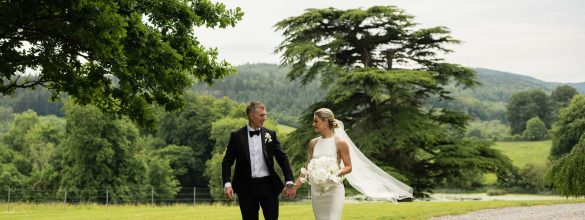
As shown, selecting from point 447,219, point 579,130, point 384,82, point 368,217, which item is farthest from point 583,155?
point 579,130

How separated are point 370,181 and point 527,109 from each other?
442 ft

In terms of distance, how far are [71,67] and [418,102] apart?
2471cm

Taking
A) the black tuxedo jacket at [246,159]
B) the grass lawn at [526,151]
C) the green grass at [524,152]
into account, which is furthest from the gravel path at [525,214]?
the grass lawn at [526,151]

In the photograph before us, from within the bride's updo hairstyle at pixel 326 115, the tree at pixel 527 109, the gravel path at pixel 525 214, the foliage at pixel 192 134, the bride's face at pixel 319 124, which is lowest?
the gravel path at pixel 525 214

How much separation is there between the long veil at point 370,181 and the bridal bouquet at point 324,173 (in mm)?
1415

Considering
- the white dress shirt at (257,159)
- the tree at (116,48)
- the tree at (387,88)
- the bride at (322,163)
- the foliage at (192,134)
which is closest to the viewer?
the white dress shirt at (257,159)

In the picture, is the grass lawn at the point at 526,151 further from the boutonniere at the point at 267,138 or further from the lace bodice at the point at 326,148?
the boutonniere at the point at 267,138

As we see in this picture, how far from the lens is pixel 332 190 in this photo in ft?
26.9

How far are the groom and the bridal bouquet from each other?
2.09ft

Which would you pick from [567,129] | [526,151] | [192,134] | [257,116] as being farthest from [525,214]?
[526,151]

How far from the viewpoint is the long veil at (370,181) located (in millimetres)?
9758

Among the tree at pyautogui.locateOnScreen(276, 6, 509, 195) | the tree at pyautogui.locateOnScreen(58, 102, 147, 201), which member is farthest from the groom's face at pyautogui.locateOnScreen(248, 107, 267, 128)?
the tree at pyautogui.locateOnScreen(58, 102, 147, 201)

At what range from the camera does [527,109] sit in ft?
450

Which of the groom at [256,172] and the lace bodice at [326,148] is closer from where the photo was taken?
the groom at [256,172]
